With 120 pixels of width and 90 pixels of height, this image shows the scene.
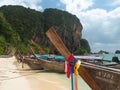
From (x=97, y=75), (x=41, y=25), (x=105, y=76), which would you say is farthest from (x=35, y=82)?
(x=41, y=25)

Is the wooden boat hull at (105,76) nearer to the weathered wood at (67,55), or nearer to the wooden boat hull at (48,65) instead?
the weathered wood at (67,55)

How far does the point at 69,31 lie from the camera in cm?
14212

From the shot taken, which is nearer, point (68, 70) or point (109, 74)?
point (109, 74)

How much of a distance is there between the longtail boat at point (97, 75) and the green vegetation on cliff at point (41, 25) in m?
87.2

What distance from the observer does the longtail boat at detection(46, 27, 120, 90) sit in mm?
3802

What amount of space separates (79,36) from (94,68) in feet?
488

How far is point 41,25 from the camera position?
131 m

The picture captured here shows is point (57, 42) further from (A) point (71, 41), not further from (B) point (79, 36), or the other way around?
(B) point (79, 36)

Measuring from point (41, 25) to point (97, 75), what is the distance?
12745 cm

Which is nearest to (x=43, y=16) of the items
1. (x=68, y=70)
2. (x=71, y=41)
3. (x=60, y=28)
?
(x=60, y=28)

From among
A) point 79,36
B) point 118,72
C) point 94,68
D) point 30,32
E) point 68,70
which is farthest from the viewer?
point 79,36

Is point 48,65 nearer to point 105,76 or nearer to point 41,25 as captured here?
point 105,76

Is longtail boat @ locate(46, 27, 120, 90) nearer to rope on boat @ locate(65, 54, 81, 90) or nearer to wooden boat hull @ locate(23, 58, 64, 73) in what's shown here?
rope on boat @ locate(65, 54, 81, 90)

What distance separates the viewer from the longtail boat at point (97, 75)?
3.80 metres
